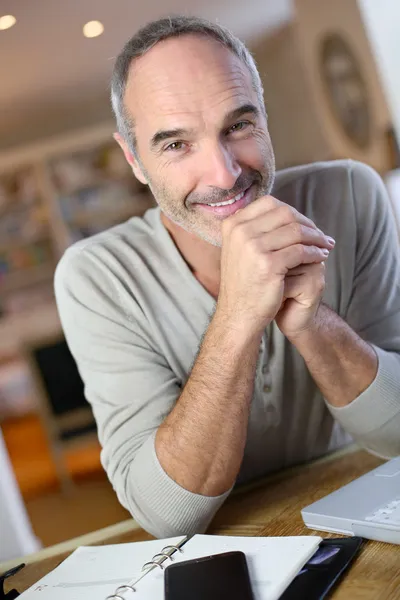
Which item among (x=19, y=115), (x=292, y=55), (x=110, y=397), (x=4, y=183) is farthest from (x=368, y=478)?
(x=4, y=183)

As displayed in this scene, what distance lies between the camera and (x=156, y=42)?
102 centimetres

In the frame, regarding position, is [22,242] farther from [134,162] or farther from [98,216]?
[134,162]

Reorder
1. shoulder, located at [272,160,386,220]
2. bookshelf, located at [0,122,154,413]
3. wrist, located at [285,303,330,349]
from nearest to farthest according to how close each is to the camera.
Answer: wrist, located at [285,303,330,349]
shoulder, located at [272,160,386,220]
bookshelf, located at [0,122,154,413]

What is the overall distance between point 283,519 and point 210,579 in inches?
8.6

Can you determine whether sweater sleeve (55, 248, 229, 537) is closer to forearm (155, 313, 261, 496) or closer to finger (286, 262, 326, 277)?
forearm (155, 313, 261, 496)

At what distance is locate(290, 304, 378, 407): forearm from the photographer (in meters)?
0.95

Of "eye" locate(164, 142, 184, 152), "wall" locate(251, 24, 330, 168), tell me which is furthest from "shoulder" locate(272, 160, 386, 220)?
"wall" locate(251, 24, 330, 168)

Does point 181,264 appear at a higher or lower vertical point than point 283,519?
higher

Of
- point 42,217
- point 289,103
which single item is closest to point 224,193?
point 289,103

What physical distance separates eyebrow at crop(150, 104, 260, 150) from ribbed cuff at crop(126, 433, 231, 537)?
41 centimetres

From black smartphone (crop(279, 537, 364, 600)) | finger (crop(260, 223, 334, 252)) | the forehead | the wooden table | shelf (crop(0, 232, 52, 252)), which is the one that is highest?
→ shelf (crop(0, 232, 52, 252))

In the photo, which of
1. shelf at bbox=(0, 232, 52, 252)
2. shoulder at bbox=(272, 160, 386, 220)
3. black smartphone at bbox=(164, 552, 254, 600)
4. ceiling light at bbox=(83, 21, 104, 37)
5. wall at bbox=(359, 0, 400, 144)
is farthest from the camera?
shelf at bbox=(0, 232, 52, 252)

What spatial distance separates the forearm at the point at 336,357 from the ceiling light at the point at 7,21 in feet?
3.29

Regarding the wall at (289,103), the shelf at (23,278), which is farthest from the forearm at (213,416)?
the shelf at (23,278)
